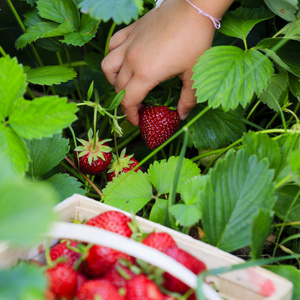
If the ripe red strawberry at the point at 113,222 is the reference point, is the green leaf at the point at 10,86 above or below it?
above

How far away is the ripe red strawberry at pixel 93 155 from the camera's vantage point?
92cm

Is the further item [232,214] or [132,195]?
[132,195]

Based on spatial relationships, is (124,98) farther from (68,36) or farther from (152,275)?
(152,275)

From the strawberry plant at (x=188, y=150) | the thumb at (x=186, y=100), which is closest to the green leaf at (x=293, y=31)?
the strawberry plant at (x=188, y=150)

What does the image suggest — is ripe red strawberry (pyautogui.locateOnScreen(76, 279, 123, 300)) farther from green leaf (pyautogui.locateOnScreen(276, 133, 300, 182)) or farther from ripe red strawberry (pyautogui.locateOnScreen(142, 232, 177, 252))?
green leaf (pyautogui.locateOnScreen(276, 133, 300, 182))

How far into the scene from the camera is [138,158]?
3.89ft

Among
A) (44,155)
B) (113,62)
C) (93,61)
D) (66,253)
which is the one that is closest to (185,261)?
(66,253)

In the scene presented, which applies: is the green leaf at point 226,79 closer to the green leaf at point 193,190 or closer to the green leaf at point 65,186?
the green leaf at point 193,190

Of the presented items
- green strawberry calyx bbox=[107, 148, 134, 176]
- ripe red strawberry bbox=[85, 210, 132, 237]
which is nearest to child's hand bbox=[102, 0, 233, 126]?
green strawberry calyx bbox=[107, 148, 134, 176]

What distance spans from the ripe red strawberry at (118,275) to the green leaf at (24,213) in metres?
0.21

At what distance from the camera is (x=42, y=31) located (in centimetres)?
99

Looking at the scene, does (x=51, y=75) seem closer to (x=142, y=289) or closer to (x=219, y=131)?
(x=219, y=131)

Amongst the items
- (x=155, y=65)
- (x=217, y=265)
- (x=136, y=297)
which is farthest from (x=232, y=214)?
(x=155, y=65)

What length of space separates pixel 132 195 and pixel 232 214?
0.83ft
